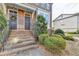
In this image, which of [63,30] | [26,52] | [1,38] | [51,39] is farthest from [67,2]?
[1,38]

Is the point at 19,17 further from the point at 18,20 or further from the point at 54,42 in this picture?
the point at 54,42

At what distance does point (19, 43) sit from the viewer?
2.24 meters

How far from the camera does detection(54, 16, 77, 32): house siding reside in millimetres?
2223

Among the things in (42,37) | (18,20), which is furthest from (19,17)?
(42,37)

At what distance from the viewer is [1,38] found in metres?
2.18

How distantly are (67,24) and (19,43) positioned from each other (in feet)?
2.44

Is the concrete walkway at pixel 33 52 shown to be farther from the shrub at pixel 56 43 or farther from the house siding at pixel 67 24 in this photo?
the house siding at pixel 67 24

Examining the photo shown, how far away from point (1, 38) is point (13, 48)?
22cm

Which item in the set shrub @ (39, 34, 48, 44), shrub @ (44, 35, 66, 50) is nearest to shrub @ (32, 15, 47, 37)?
shrub @ (39, 34, 48, 44)

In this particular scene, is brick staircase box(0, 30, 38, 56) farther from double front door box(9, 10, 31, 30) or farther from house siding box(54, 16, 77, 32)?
house siding box(54, 16, 77, 32)

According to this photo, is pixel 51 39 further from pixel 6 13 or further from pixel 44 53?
pixel 6 13

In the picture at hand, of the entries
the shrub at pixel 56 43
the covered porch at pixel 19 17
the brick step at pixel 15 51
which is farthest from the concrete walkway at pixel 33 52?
the covered porch at pixel 19 17

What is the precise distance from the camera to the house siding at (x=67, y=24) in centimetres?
222

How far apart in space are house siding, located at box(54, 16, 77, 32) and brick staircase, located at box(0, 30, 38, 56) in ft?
1.33
